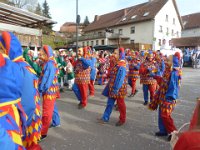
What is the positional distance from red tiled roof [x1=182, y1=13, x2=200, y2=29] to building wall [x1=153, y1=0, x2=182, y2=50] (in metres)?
4.59

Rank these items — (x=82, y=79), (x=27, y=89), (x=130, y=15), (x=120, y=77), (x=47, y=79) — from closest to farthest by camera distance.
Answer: (x=27, y=89), (x=47, y=79), (x=120, y=77), (x=82, y=79), (x=130, y=15)

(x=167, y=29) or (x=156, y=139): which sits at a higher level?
(x=167, y=29)

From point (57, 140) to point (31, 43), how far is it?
648 cm

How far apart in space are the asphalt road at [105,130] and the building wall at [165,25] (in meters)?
34.7

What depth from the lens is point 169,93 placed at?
502cm

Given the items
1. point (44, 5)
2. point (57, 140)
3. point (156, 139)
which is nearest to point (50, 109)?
point (57, 140)

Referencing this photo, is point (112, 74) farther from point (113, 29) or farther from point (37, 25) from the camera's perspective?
point (113, 29)

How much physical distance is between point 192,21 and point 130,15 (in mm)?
14001

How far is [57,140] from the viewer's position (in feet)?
16.8

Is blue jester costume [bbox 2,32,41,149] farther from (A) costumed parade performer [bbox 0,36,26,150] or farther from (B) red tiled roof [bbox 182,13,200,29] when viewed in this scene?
(B) red tiled roof [bbox 182,13,200,29]

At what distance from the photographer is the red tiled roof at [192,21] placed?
51412 millimetres

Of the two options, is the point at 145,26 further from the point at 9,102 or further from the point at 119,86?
the point at 9,102

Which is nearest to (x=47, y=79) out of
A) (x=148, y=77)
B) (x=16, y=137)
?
(x=16, y=137)

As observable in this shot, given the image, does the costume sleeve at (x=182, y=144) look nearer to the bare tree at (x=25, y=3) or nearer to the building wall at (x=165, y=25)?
the building wall at (x=165, y=25)
